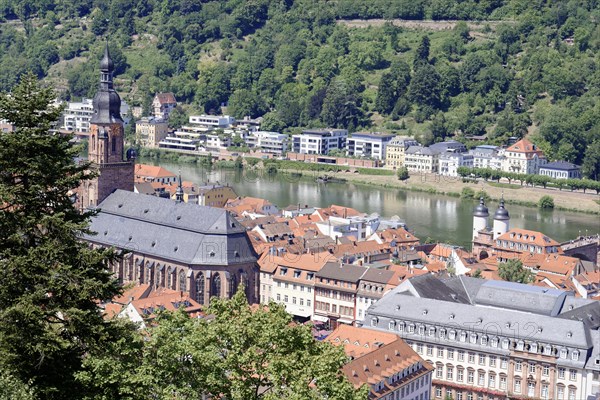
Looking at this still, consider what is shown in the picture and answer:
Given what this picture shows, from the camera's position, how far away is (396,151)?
98.6 m

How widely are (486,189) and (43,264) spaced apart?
74782 millimetres

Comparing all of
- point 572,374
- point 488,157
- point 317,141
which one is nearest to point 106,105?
point 572,374

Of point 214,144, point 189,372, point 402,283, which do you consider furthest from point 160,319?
point 214,144

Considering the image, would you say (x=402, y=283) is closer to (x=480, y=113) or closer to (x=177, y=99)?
(x=480, y=113)

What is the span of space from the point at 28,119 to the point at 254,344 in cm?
465

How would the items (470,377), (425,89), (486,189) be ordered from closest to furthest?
(470,377), (486,189), (425,89)

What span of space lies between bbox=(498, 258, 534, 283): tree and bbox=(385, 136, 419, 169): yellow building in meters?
48.9

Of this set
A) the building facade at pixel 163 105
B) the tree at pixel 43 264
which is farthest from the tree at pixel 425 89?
the tree at pixel 43 264

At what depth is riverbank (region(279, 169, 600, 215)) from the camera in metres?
83.5

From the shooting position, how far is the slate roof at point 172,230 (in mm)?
43094

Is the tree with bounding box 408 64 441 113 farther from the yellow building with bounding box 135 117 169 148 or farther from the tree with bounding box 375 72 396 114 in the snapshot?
the yellow building with bounding box 135 117 169 148

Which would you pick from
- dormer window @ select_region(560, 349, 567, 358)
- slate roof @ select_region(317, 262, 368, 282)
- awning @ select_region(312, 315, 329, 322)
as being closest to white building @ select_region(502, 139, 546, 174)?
slate roof @ select_region(317, 262, 368, 282)

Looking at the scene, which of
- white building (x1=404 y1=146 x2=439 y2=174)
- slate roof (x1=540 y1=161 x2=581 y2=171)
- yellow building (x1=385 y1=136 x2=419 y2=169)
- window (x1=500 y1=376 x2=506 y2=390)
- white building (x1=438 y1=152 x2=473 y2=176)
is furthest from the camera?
yellow building (x1=385 y1=136 x2=419 y2=169)

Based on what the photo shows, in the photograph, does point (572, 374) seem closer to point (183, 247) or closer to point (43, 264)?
point (183, 247)
